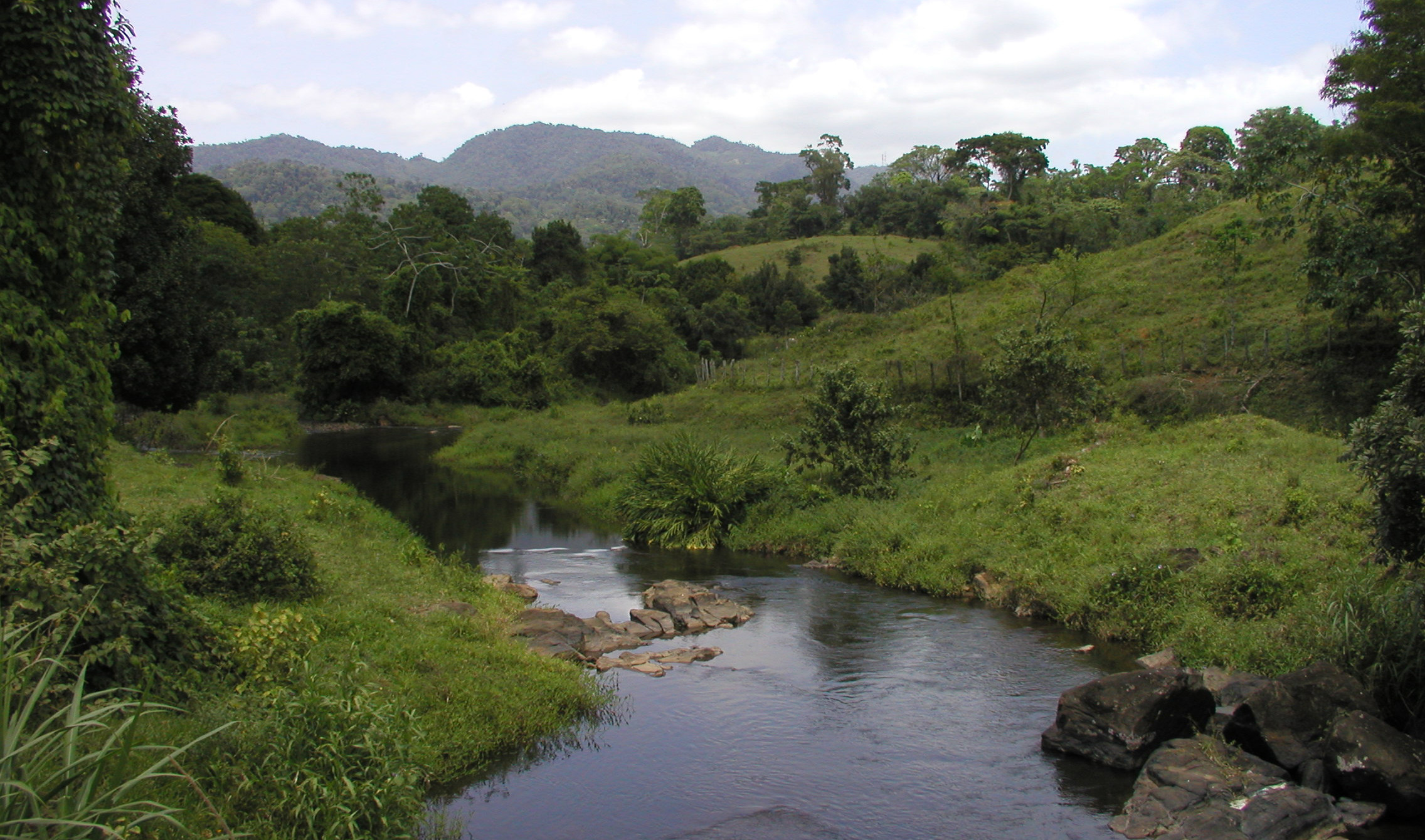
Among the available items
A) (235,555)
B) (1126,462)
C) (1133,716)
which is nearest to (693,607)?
(235,555)

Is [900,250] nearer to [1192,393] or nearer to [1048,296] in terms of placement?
[1048,296]

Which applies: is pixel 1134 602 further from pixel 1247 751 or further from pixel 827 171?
pixel 827 171

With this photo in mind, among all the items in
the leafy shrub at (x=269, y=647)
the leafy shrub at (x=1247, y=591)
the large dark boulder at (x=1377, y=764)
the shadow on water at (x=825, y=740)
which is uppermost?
the leafy shrub at (x=269, y=647)

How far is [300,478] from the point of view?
26297mm

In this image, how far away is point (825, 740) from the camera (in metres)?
11.7

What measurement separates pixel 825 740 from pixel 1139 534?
8.31 metres

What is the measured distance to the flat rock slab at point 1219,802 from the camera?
8977 mm

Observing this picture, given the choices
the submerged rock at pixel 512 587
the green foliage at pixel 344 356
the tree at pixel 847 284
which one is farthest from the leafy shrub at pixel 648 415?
the tree at pixel 847 284

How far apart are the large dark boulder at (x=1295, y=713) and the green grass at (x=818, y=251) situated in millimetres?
62143

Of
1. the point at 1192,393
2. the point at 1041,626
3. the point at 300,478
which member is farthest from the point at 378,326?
the point at 1041,626

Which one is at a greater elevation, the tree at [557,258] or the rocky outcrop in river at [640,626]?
the tree at [557,258]

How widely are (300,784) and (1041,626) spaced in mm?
12221

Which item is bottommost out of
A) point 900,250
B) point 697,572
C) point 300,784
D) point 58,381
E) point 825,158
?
point 697,572

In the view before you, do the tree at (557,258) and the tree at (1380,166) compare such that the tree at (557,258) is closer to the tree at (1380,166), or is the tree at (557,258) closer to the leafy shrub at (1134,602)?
the tree at (1380,166)
